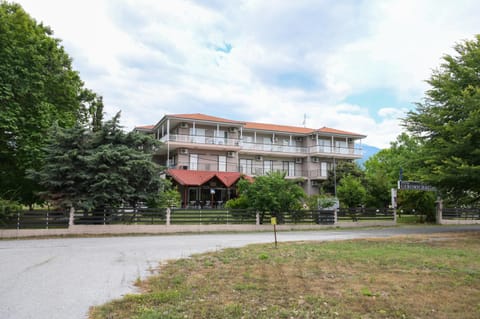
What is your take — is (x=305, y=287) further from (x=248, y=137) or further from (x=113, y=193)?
(x=248, y=137)

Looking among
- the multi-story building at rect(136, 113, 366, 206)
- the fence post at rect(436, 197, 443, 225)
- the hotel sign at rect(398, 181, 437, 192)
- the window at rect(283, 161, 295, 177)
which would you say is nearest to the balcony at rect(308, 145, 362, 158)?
the multi-story building at rect(136, 113, 366, 206)

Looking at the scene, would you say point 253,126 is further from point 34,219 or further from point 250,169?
point 34,219

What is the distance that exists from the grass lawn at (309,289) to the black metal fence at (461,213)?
2144cm

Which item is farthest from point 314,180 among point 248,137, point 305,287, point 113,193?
point 305,287

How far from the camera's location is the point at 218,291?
20.4 ft

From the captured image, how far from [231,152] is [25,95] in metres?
21.1

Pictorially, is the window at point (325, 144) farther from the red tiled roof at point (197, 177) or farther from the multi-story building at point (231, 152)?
the red tiled roof at point (197, 177)

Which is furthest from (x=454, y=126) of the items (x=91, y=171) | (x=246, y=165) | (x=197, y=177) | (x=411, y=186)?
(x=246, y=165)

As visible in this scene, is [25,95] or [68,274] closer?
[68,274]

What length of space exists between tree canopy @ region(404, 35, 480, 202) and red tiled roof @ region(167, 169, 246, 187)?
16.7m

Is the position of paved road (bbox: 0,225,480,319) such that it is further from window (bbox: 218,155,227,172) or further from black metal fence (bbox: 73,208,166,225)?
window (bbox: 218,155,227,172)

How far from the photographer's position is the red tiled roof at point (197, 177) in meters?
31.8

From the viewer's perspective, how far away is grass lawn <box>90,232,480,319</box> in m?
5.07

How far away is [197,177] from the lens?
32938 mm
